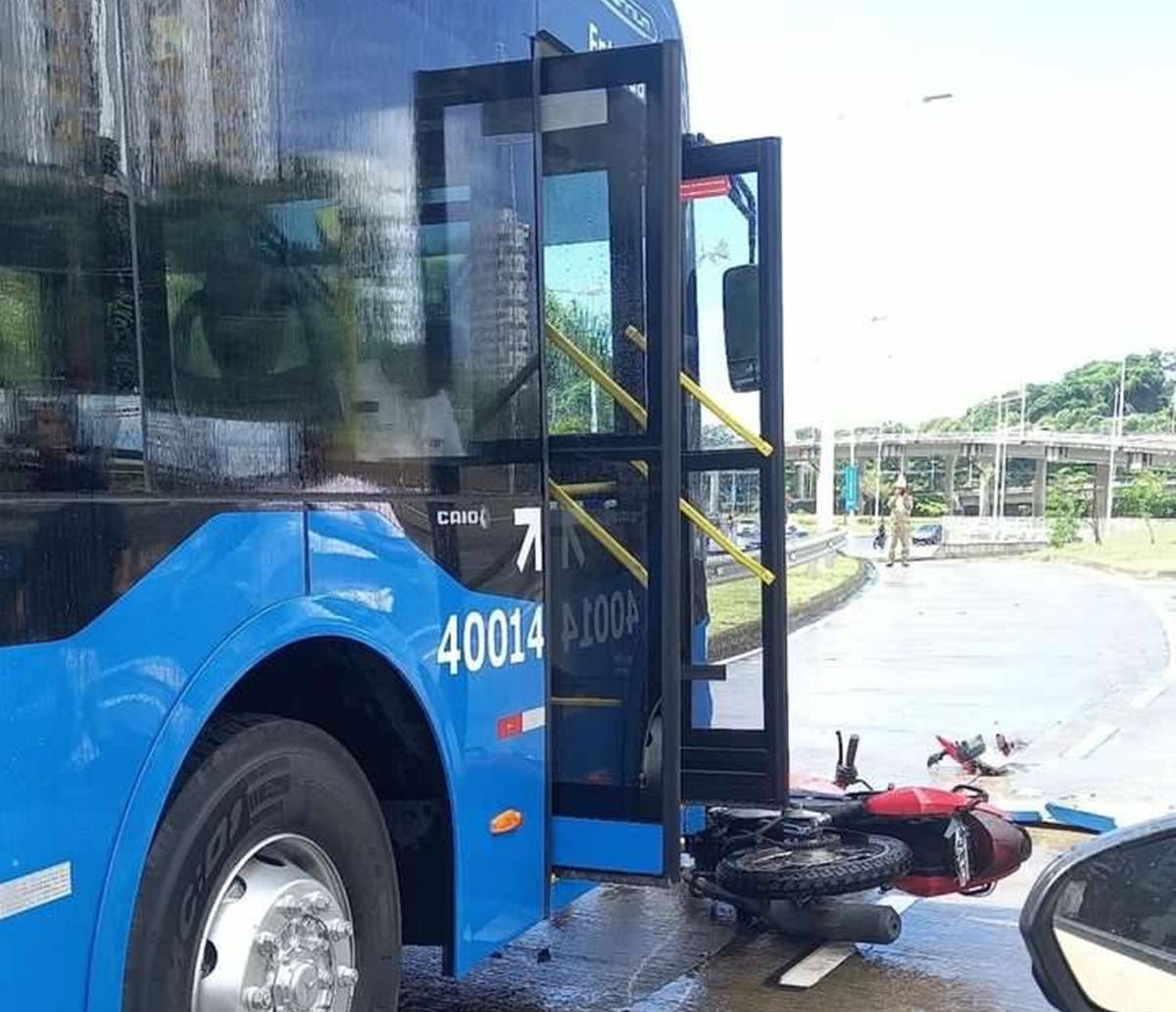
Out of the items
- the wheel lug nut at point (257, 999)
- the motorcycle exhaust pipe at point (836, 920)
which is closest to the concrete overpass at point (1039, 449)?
the motorcycle exhaust pipe at point (836, 920)

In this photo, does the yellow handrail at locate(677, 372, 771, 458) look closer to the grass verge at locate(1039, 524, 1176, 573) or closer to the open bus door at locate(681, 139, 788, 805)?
the open bus door at locate(681, 139, 788, 805)

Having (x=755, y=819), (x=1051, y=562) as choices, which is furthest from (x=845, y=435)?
(x=755, y=819)

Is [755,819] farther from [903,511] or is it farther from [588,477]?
[903,511]

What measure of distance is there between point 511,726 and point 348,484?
979 mm

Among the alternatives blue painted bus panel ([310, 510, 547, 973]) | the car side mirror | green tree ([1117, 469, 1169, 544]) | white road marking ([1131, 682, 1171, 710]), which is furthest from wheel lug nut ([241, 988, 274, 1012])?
green tree ([1117, 469, 1169, 544])

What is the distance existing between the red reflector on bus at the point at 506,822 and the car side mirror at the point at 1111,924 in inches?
73.4

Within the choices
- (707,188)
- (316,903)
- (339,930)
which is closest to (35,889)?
(316,903)

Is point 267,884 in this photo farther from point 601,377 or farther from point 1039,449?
point 1039,449

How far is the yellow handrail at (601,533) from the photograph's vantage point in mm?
4082

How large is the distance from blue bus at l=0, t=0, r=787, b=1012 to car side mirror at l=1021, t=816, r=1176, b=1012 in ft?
5.12

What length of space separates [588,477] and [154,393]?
6.11ft

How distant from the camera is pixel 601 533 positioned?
13.9 ft

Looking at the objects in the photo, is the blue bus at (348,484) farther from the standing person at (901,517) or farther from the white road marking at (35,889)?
the standing person at (901,517)

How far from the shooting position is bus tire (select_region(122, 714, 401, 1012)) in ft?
8.50
